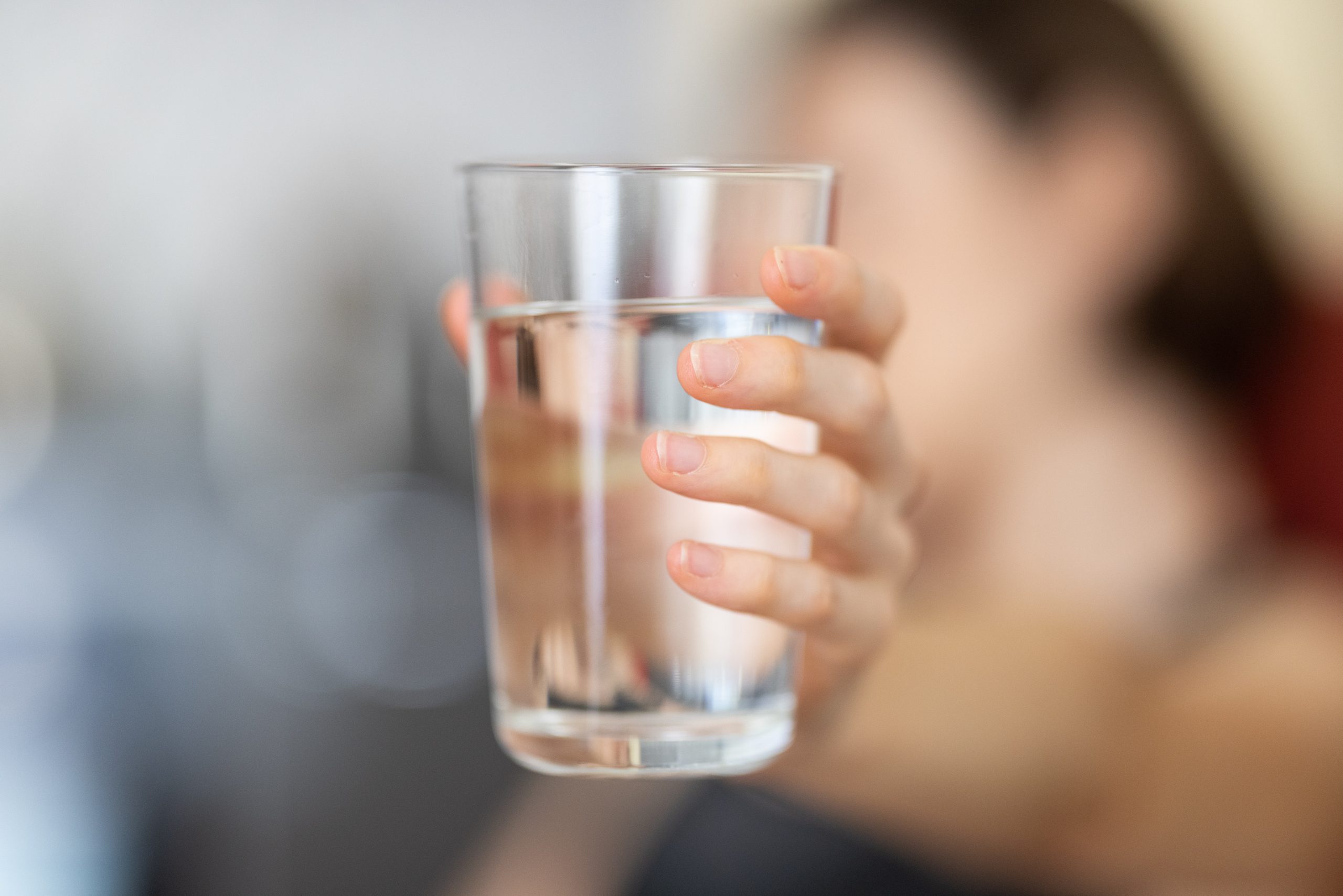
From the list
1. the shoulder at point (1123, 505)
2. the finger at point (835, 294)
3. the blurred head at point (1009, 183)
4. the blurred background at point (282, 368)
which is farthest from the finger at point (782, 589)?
the blurred background at point (282, 368)

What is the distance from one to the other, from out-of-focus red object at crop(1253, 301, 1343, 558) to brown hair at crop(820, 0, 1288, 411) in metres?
0.04

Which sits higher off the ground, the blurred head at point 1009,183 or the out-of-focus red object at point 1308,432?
the blurred head at point 1009,183

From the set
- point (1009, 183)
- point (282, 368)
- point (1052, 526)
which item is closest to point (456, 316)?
point (1009, 183)

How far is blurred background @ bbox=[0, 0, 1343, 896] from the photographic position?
213 centimetres

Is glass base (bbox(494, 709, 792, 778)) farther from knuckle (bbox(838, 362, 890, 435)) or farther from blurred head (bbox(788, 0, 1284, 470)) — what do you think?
blurred head (bbox(788, 0, 1284, 470))

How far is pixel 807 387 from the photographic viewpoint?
500 millimetres

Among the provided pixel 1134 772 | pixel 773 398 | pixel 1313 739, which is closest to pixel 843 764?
pixel 1134 772

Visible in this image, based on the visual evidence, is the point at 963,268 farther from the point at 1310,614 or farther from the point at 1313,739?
the point at 1313,739

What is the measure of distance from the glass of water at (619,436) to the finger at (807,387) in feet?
0.07

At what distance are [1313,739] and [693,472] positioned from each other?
0.92m

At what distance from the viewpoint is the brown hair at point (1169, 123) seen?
1.52m

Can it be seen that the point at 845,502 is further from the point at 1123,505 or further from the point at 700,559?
the point at 1123,505

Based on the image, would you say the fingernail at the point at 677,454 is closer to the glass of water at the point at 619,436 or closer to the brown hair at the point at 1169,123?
the glass of water at the point at 619,436

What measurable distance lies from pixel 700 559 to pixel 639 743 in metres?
0.09
